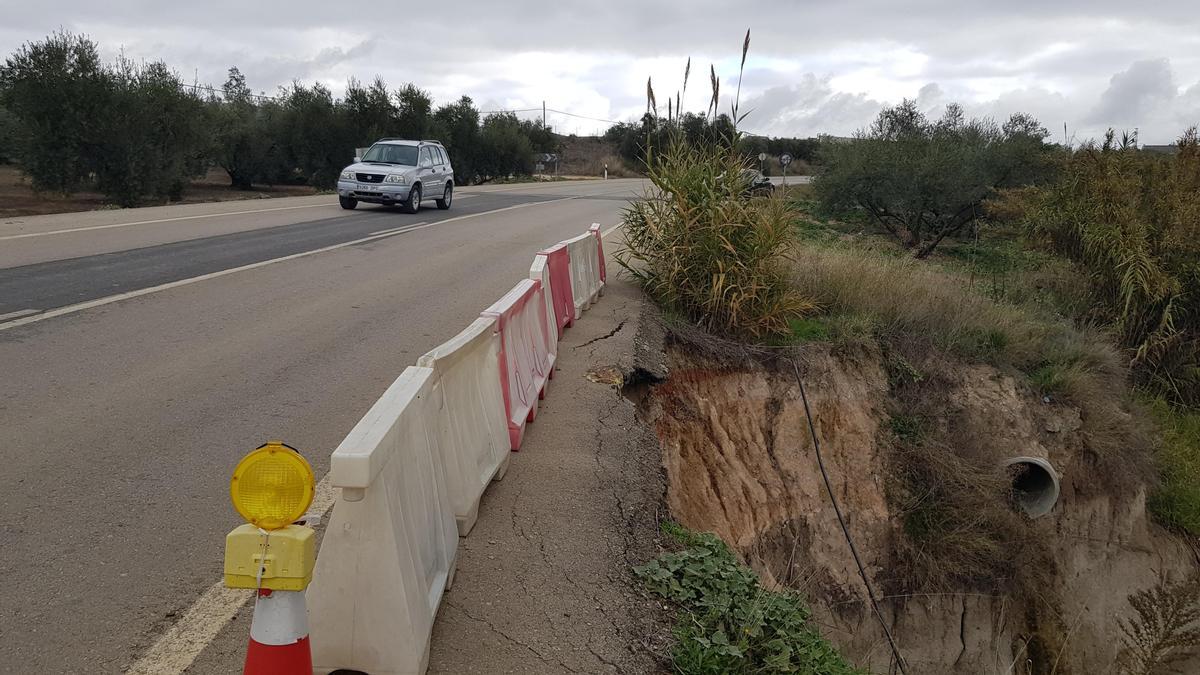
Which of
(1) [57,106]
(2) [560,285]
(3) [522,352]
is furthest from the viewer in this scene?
(1) [57,106]

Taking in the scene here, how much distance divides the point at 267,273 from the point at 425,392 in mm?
8740

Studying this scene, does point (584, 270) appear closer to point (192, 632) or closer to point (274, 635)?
point (192, 632)

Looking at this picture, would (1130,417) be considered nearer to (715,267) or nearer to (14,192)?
(715,267)

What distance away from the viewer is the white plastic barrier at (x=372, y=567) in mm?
3062

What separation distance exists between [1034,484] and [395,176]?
14859 mm

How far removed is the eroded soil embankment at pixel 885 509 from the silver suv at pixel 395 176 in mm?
12966

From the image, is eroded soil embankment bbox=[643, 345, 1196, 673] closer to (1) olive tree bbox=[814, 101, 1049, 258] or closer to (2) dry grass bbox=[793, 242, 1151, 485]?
(2) dry grass bbox=[793, 242, 1151, 485]

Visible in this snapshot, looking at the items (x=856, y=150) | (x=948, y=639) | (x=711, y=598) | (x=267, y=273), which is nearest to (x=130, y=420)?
(x=711, y=598)

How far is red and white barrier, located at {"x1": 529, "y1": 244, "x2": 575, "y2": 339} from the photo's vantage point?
8914mm

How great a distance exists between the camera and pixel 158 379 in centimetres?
691

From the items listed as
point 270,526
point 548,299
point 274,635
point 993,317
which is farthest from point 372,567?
point 993,317

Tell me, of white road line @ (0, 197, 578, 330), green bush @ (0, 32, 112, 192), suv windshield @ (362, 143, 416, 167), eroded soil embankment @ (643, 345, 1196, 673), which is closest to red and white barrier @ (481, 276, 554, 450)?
eroded soil embankment @ (643, 345, 1196, 673)

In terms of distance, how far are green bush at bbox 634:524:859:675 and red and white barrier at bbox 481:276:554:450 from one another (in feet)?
5.47

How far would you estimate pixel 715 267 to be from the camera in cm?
1043
